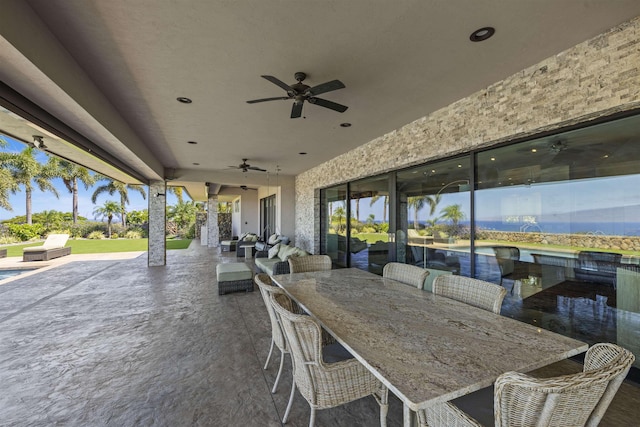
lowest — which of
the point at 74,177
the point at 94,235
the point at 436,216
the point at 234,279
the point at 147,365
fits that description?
the point at 147,365

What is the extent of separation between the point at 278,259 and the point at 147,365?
3.61 m

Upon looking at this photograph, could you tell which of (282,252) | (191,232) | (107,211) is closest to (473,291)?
(282,252)

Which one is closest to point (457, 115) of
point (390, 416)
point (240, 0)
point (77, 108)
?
point (240, 0)

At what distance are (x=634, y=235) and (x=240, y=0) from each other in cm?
362

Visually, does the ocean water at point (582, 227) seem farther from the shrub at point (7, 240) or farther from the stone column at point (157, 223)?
the shrub at point (7, 240)

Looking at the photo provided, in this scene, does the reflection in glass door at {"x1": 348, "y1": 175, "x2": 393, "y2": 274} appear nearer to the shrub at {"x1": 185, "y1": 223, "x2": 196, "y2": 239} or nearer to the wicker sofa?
the wicker sofa

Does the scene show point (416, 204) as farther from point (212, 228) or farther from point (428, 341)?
point (212, 228)

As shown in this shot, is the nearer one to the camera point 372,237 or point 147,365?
point 147,365

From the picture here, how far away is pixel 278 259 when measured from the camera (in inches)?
239

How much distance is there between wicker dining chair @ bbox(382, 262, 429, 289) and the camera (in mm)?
2436

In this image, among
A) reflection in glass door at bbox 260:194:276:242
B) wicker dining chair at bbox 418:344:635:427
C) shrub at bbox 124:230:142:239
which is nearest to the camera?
wicker dining chair at bbox 418:344:635:427

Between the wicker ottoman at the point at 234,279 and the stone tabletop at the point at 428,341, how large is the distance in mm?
3128

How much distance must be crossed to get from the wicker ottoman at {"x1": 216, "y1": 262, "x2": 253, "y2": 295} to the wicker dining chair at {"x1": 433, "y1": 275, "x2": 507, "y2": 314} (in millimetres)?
3712

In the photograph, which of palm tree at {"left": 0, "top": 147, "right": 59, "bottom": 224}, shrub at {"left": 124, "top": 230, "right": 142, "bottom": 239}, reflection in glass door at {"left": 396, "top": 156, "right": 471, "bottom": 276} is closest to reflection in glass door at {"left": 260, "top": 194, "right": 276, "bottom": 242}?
reflection in glass door at {"left": 396, "top": 156, "right": 471, "bottom": 276}
